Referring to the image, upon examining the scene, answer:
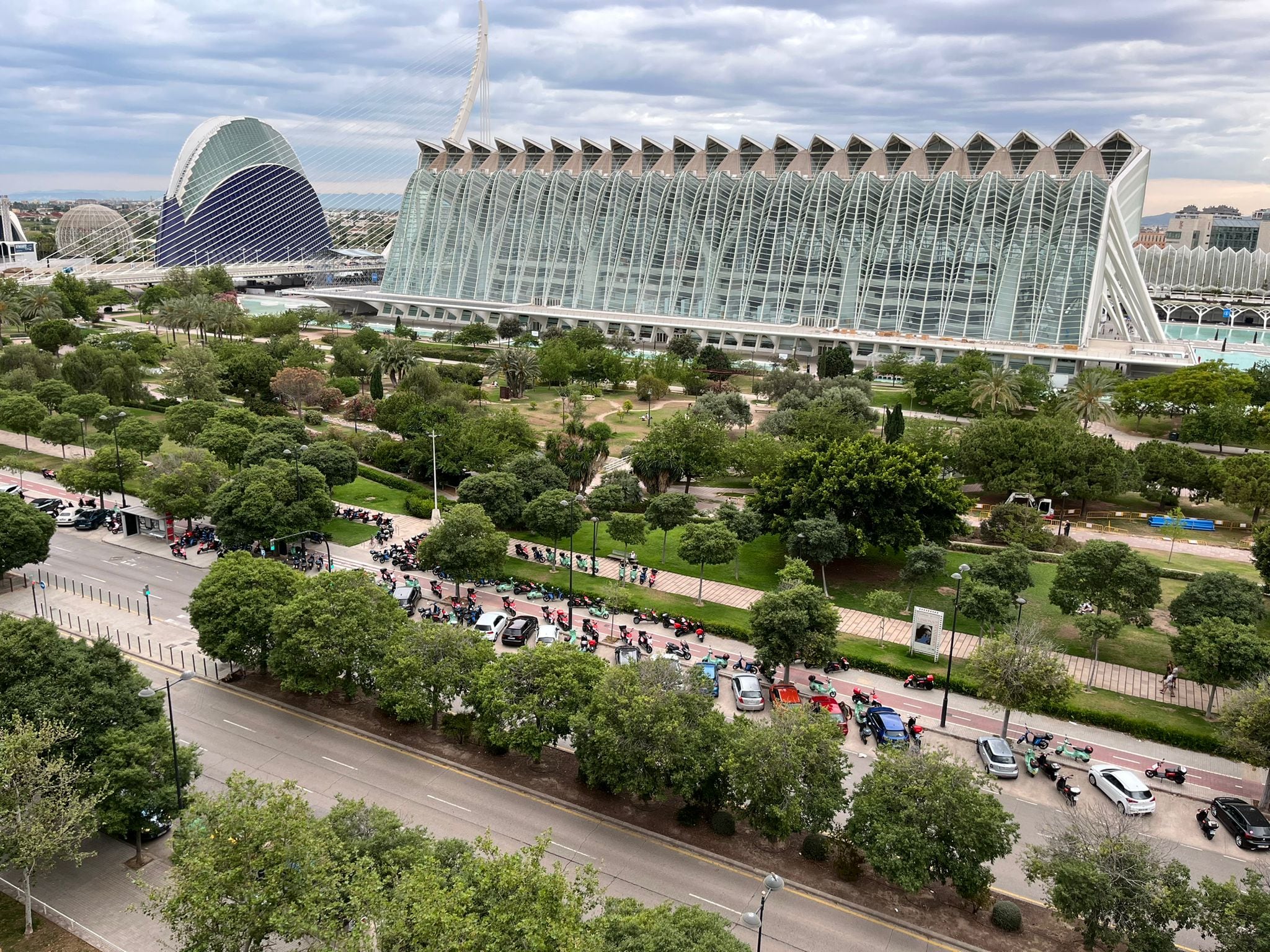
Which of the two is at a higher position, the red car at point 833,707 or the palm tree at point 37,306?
the palm tree at point 37,306

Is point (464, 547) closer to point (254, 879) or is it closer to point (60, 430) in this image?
point (254, 879)

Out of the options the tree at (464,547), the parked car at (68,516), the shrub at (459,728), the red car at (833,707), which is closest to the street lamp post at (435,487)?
the tree at (464,547)

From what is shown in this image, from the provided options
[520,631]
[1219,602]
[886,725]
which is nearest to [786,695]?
[886,725]

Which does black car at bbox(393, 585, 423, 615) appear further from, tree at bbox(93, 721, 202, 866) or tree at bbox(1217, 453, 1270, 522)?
tree at bbox(1217, 453, 1270, 522)

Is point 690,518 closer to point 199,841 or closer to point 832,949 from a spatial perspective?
point 832,949

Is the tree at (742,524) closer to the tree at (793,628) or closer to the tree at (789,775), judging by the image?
the tree at (793,628)

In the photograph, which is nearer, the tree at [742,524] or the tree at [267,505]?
the tree at [267,505]

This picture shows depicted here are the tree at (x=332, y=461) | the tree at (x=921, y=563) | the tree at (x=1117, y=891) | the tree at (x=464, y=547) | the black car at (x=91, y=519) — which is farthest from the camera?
the tree at (x=332, y=461)

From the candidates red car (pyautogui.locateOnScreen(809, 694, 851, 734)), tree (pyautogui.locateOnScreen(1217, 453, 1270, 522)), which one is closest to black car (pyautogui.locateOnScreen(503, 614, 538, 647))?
red car (pyautogui.locateOnScreen(809, 694, 851, 734))

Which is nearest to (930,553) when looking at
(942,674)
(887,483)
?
(887,483)
